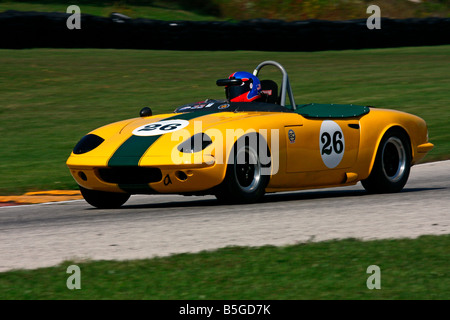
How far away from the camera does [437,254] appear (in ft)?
18.2

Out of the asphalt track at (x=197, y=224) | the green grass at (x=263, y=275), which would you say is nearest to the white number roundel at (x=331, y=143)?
the asphalt track at (x=197, y=224)

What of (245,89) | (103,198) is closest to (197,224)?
(103,198)

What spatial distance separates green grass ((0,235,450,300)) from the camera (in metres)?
4.57

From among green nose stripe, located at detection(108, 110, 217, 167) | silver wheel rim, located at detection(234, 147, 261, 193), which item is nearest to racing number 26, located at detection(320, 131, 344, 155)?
silver wheel rim, located at detection(234, 147, 261, 193)

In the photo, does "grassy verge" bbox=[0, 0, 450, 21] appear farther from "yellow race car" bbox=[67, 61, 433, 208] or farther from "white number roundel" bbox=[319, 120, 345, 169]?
"white number roundel" bbox=[319, 120, 345, 169]

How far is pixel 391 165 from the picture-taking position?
9.47 m

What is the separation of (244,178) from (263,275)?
3.03 meters

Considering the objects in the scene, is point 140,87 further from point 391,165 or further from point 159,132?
point 159,132

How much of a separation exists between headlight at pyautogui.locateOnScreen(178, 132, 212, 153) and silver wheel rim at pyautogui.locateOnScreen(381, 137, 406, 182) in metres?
2.54

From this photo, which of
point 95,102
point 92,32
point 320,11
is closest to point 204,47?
point 92,32

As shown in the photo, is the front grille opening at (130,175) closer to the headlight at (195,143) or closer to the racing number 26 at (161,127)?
the headlight at (195,143)

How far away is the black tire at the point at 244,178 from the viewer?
777 centimetres

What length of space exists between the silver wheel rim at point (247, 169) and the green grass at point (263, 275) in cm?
202
